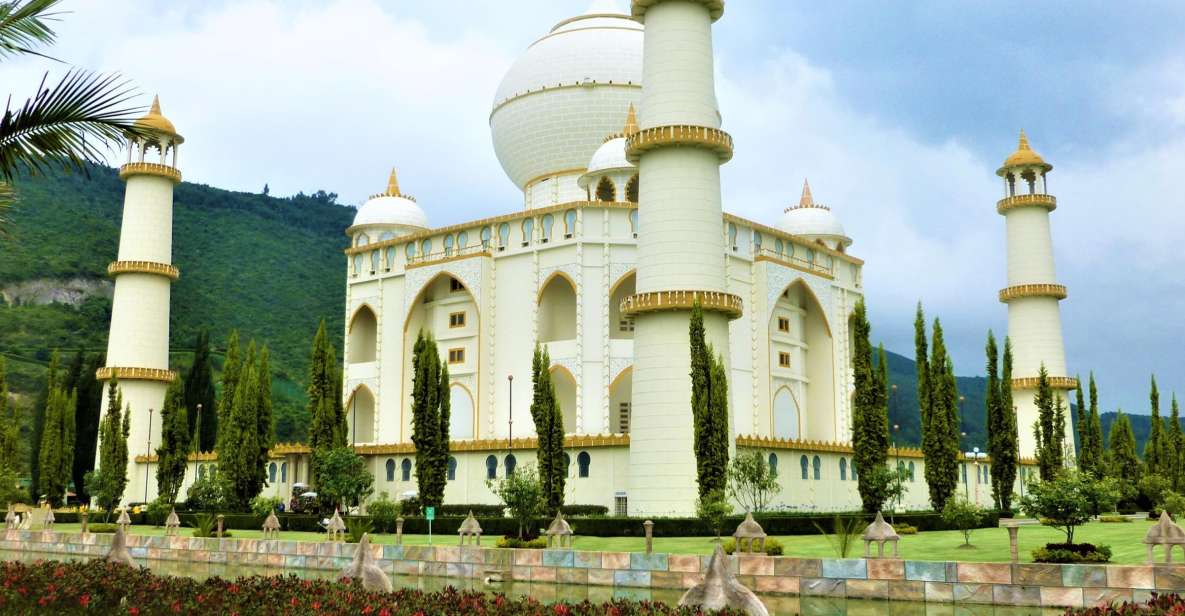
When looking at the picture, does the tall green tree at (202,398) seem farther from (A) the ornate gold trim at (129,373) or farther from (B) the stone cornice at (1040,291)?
(B) the stone cornice at (1040,291)

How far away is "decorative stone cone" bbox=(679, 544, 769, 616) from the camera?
1156cm

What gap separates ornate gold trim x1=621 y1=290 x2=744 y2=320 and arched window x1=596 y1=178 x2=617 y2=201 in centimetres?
1199

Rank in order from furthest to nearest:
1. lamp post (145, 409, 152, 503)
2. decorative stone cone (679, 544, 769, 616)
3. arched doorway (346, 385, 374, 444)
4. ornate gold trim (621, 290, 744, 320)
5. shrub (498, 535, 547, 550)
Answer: arched doorway (346, 385, 374, 444), lamp post (145, 409, 152, 503), ornate gold trim (621, 290, 744, 320), shrub (498, 535, 547, 550), decorative stone cone (679, 544, 769, 616)

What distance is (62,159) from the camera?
9273 mm

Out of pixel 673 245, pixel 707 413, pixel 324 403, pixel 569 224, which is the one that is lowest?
pixel 707 413

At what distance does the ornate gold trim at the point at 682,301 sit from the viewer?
955 inches

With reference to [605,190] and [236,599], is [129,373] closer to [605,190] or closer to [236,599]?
[605,190]

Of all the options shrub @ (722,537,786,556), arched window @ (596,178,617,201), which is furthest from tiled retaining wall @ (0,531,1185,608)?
arched window @ (596,178,617,201)

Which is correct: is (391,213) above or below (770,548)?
above

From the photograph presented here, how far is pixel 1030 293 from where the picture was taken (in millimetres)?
38531

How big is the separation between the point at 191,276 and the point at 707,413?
65.2 meters

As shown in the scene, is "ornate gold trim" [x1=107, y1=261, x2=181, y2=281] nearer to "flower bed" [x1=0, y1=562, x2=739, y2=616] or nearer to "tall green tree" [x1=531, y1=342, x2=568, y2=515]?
"tall green tree" [x1=531, y1=342, x2=568, y2=515]

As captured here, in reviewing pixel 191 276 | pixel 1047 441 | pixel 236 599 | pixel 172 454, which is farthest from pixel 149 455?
pixel 191 276

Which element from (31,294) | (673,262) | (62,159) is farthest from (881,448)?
(31,294)
